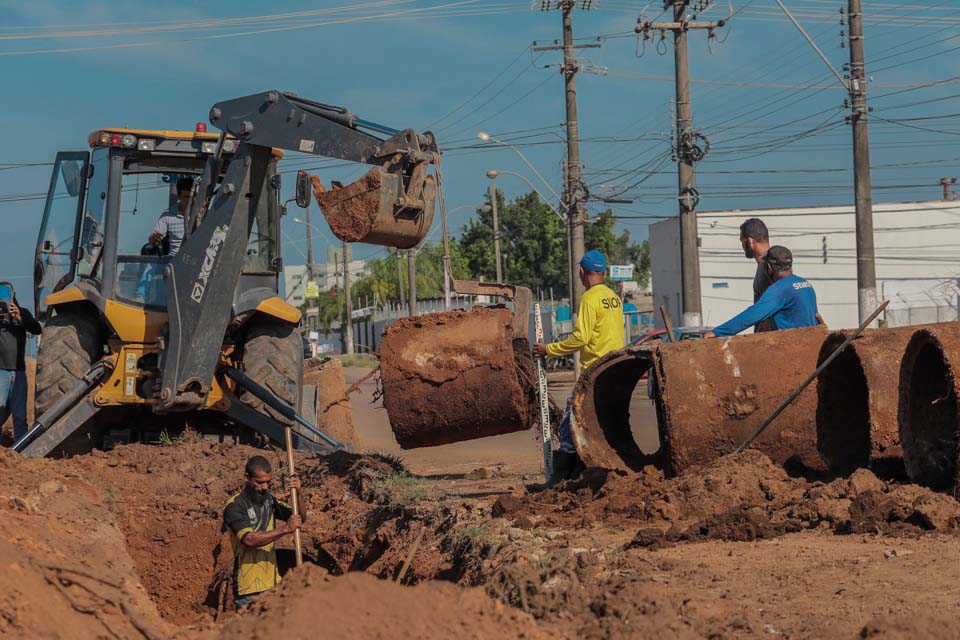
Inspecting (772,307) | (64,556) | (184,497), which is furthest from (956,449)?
(184,497)

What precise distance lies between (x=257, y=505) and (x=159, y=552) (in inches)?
81.9

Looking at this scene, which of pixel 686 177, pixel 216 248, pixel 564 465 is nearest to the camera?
pixel 564 465

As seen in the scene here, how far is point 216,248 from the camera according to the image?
934 centimetres

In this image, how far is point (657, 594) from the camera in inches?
201

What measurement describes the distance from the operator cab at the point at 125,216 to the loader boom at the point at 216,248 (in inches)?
16.9

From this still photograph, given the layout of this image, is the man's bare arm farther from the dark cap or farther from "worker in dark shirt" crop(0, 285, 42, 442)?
"worker in dark shirt" crop(0, 285, 42, 442)

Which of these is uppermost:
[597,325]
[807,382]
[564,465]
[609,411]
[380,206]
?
[380,206]

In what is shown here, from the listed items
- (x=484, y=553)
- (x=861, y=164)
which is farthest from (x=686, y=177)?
(x=484, y=553)

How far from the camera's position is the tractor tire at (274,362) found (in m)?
10.1

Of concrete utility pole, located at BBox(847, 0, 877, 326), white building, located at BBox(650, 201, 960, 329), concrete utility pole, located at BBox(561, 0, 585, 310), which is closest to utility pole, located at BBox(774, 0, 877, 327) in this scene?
concrete utility pole, located at BBox(847, 0, 877, 326)

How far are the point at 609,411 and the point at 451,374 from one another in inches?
63.3

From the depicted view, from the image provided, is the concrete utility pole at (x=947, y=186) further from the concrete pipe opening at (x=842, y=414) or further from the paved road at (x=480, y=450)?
the concrete pipe opening at (x=842, y=414)

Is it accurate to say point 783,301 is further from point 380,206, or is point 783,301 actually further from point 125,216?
point 125,216

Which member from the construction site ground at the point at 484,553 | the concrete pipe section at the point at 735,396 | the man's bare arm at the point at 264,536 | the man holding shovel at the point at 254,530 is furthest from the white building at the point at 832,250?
the man's bare arm at the point at 264,536
